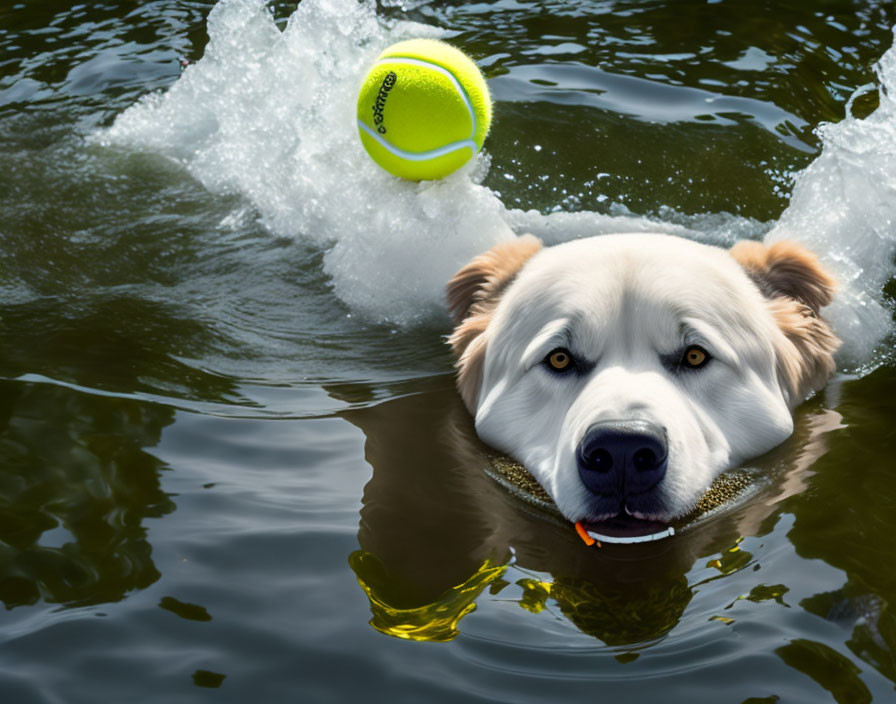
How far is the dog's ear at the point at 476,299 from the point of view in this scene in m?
4.32

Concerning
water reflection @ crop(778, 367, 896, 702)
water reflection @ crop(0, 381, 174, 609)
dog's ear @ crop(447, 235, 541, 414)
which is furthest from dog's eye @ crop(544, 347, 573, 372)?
water reflection @ crop(0, 381, 174, 609)

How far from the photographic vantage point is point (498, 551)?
3262 mm

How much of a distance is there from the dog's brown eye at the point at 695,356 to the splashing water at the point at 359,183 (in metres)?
1.25

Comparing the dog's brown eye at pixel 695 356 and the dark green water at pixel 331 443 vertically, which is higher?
the dog's brown eye at pixel 695 356

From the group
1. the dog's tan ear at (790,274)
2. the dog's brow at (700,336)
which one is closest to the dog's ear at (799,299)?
the dog's tan ear at (790,274)

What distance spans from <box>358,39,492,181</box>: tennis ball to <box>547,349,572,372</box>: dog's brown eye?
1.79 m

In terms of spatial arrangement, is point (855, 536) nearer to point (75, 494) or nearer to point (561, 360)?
point (561, 360)

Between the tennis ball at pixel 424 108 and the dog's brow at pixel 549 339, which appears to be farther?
the tennis ball at pixel 424 108

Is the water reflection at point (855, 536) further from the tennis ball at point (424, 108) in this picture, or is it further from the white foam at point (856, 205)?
the tennis ball at point (424, 108)

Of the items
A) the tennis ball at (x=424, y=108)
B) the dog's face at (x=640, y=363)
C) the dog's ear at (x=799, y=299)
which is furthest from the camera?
the tennis ball at (x=424, y=108)

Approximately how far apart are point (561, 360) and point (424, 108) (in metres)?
1.84

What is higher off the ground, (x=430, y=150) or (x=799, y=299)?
(x=430, y=150)

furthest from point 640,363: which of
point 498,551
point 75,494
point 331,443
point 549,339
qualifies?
point 75,494

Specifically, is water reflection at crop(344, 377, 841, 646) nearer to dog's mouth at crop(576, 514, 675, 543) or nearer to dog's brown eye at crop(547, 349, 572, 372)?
dog's mouth at crop(576, 514, 675, 543)
